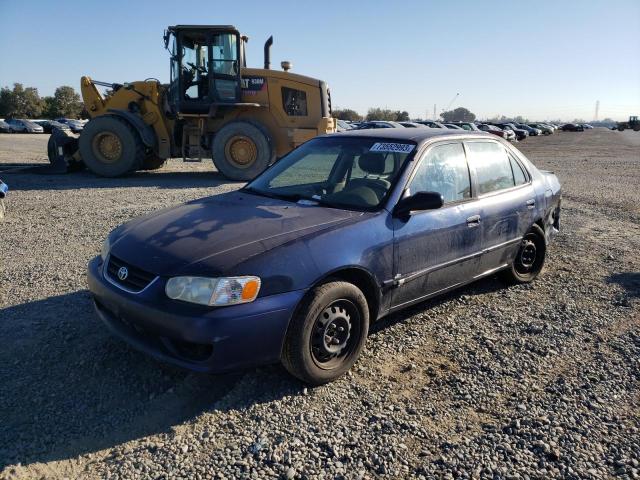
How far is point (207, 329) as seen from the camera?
8.75 feet

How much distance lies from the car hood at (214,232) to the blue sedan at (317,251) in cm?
1

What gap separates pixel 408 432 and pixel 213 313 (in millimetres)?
1243

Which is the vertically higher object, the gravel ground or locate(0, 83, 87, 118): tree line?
locate(0, 83, 87, 118): tree line

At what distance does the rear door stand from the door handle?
0.21 feet

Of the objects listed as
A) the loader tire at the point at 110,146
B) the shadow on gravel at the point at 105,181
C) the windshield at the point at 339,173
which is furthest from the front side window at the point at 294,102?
the windshield at the point at 339,173

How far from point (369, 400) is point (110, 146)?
11234 millimetres

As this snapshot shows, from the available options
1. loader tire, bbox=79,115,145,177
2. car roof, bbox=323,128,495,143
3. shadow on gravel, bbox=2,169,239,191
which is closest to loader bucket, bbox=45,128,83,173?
shadow on gravel, bbox=2,169,239,191

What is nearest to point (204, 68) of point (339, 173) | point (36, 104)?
point (339, 173)

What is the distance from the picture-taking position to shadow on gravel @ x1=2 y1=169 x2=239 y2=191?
1104cm

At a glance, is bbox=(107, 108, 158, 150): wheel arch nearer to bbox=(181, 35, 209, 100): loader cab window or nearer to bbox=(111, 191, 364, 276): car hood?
bbox=(181, 35, 209, 100): loader cab window

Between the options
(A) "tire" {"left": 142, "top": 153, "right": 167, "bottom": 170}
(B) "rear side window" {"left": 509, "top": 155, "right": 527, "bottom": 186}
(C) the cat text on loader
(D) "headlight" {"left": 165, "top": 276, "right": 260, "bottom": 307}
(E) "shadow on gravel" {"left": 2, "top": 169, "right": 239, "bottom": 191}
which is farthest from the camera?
(A) "tire" {"left": 142, "top": 153, "right": 167, "bottom": 170}

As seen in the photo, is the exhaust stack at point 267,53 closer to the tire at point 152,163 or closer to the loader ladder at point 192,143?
the loader ladder at point 192,143

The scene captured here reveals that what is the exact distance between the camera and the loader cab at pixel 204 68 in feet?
37.5

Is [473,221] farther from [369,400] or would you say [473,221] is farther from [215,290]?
[215,290]
